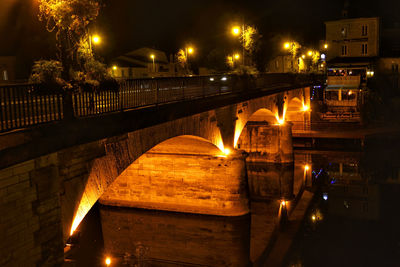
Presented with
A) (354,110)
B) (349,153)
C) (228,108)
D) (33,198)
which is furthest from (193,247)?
(354,110)

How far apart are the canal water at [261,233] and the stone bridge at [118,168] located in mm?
1090

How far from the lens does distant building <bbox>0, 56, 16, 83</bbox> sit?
14850mm

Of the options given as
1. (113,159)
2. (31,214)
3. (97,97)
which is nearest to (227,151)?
(113,159)

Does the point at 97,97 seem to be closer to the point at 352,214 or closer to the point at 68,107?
the point at 68,107

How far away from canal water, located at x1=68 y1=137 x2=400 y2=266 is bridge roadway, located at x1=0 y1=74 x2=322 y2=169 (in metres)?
5.38

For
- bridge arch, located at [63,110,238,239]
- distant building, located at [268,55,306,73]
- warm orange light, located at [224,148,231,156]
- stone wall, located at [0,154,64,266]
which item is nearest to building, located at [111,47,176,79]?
distant building, located at [268,55,306,73]

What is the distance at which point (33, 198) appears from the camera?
27.1 ft

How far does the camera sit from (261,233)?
21531 mm

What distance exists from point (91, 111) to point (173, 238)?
11395mm

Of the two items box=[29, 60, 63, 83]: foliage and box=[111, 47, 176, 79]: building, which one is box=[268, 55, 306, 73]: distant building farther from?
box=[29, 60, 63, 83]: foliage

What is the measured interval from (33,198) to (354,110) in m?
55.2

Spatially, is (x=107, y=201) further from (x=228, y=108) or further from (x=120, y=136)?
(x=120, y=136)

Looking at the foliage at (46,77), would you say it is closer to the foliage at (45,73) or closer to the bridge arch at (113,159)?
the foliage at (45,73)

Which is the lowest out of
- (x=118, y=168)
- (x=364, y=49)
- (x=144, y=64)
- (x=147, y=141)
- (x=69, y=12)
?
(x=118, y=168)
